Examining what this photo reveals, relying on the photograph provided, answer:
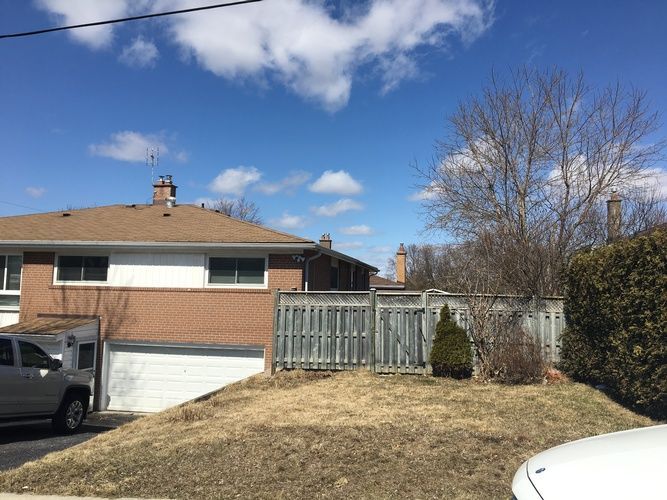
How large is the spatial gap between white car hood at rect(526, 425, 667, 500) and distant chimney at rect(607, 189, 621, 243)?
14.4 m

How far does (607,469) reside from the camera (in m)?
2.56

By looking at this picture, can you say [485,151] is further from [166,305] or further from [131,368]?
[131,368]

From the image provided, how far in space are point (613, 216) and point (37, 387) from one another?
1583cm

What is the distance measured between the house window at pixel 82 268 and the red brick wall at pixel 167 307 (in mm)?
292

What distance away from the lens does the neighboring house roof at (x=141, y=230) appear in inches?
595

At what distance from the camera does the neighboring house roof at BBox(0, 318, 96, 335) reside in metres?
14.3

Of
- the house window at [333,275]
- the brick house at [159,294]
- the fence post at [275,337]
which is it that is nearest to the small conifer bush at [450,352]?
the fence post at [275,337]

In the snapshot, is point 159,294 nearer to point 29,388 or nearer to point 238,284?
point 238,284

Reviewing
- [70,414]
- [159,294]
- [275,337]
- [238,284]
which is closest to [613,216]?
[275,337]

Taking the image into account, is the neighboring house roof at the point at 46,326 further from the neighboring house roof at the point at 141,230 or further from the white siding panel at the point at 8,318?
the neighboring house roof at the point at 141,230

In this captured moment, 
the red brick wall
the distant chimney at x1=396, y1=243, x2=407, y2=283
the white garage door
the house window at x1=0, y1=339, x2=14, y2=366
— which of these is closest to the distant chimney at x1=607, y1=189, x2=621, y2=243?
the red brick wall

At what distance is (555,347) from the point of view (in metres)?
11.4

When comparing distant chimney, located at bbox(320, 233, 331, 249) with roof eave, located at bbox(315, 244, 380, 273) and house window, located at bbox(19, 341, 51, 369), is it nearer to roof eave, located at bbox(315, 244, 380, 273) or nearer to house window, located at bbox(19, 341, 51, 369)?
roof eave, located at bbox(315, 244, 380, 273)

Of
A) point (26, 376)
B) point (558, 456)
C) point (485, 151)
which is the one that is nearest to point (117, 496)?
point (558, 456)
